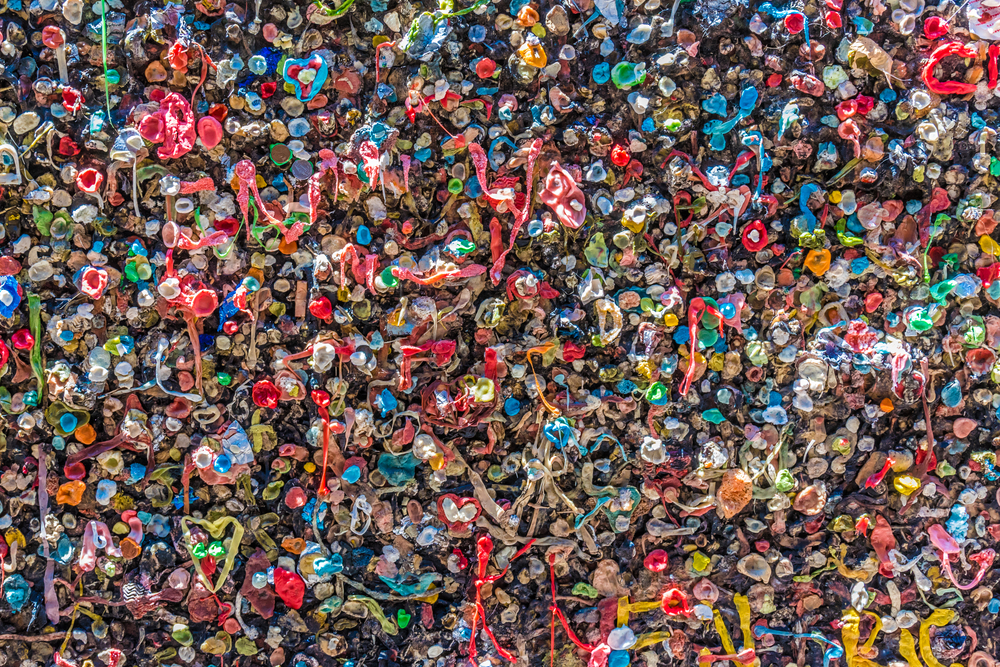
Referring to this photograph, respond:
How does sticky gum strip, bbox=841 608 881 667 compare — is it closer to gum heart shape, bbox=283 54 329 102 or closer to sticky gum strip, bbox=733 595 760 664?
sticky gum strip, bbox=733 595 760 664

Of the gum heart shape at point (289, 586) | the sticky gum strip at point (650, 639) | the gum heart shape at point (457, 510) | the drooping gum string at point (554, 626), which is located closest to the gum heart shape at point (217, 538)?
the gum heart shape at point (289, 586)

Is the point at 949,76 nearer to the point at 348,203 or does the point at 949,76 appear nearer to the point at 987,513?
the point at 987,513

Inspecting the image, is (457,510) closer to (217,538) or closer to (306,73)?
(217,538)

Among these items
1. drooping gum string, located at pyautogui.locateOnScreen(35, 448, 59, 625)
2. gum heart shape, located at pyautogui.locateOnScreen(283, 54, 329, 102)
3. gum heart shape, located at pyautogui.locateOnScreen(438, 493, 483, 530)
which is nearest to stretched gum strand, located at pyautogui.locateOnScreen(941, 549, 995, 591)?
gum heart shape, located at pyautogui.locateOnScreen(438, 493, 483, 530)

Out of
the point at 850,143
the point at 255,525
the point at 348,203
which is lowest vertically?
the point at 255,525

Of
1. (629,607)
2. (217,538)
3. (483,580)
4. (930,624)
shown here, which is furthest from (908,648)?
(217,538)

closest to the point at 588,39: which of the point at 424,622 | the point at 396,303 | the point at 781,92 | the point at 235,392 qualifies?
the point at 781,92

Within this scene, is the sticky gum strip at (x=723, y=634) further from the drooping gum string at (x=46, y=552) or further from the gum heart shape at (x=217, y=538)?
the drooping gum string at (x=46, y=552)

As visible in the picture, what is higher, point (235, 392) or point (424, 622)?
point (235, 392)
